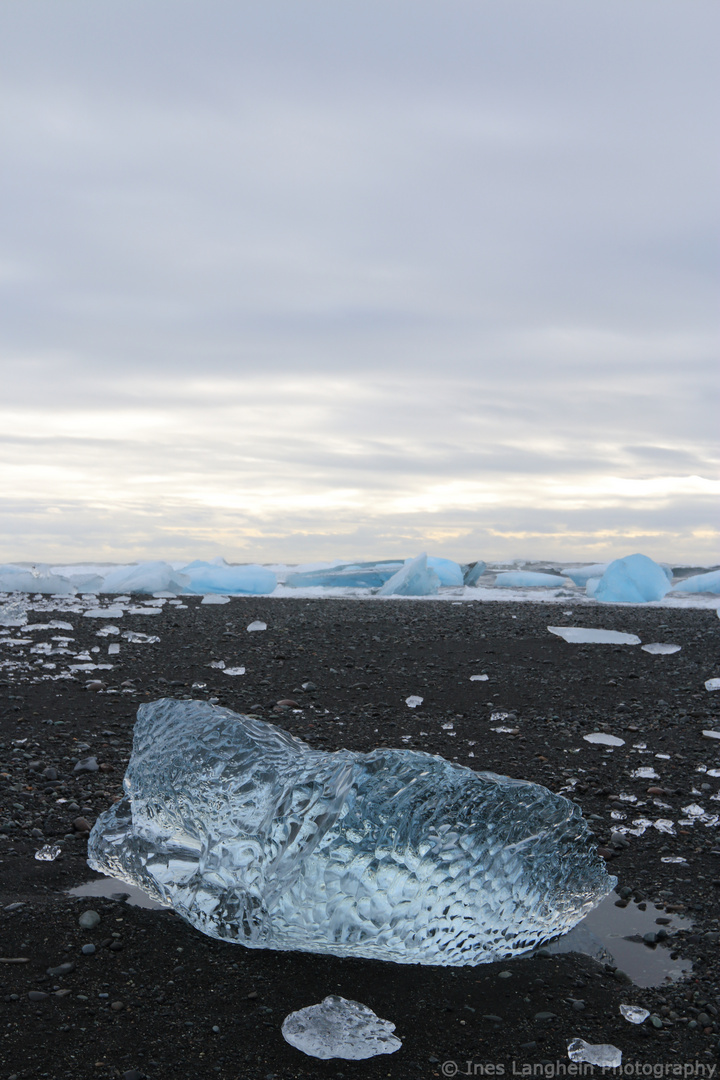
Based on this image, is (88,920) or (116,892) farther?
(116,892)

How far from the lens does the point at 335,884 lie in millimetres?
3125

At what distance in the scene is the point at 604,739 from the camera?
5.59 m

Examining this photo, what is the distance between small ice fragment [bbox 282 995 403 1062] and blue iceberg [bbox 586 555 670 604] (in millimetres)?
10560

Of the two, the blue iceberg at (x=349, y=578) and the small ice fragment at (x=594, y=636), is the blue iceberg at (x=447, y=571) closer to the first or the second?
the blue iceberg at (x=349, y=578)

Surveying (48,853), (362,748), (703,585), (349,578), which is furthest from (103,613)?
(703,585)

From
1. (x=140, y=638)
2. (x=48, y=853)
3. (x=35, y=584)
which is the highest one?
(x=35, y=584)

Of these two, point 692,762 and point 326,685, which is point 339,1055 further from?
point 326,685

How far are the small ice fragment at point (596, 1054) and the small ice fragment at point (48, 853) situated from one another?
2438 millimetres

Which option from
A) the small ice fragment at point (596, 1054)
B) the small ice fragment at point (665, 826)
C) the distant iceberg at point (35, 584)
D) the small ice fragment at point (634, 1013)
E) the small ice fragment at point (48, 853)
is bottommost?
the small ice fragment at point (596, 1054)

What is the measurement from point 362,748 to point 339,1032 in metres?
2.83

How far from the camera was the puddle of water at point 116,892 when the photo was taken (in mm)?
3510

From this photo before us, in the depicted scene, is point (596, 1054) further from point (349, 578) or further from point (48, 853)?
point (349, 578)

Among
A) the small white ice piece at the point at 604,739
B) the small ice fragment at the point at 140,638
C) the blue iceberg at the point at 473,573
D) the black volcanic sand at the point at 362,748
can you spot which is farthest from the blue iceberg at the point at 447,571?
the small white ice piece at the point at 604,739

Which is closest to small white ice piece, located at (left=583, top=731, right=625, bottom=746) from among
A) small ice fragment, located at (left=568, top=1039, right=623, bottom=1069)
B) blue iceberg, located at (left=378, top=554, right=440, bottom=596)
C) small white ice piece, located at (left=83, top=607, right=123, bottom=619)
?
small ice fragment, located at (left=568, top=1039, right=623, bottom=1069)
